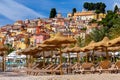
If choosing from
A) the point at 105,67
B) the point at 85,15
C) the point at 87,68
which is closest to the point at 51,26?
the point at 85,15

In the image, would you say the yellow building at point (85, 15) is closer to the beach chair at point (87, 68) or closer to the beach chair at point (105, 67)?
the beach chair at point (87, 68)

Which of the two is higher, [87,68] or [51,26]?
[51,26]

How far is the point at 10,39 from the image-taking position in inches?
4995

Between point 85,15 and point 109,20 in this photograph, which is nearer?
point 109,20

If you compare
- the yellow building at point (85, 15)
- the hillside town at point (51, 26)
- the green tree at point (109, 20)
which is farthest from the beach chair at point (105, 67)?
the yellow building at point (85, 15)

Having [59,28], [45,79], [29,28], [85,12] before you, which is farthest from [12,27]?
[45,79]

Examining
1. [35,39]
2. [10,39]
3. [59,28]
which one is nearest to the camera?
[35,39]

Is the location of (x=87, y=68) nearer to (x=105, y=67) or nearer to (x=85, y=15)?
(x=105, y=67)

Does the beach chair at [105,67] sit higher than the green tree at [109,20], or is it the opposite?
the green tree at [109,20]

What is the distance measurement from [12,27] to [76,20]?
93.5ft

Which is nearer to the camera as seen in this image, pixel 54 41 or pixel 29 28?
pixel 54 41

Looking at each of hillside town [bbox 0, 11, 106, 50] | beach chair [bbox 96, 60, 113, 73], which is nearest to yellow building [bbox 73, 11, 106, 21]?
hillside town [bbox 0, 11, 106, 50]

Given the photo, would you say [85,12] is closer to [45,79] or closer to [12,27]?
[12,27]

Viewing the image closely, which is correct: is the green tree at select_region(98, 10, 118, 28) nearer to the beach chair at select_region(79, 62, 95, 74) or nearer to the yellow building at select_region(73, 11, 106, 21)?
the yellow building at select_region(73, 11, 106, 21)
